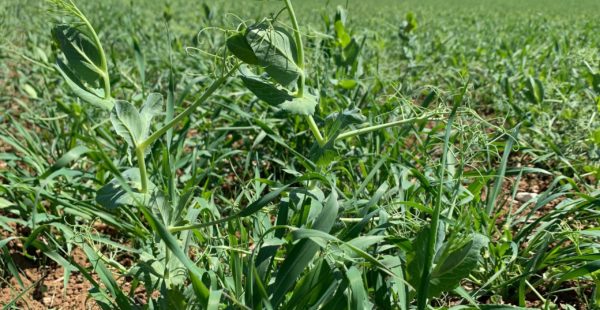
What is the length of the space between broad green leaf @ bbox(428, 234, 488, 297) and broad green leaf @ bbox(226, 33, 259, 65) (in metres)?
0.51

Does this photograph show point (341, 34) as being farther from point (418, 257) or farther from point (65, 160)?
point (418, 257)

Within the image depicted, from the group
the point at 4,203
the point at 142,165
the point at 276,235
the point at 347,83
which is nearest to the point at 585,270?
the point at 276,235

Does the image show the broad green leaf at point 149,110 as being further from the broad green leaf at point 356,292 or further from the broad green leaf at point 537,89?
→ the broad green leaf at point 537,89

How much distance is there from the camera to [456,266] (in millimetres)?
1048

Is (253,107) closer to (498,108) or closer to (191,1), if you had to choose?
(498,108)

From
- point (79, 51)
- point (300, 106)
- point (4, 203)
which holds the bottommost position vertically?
point (4, 203)

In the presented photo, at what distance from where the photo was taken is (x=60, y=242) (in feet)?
5.49

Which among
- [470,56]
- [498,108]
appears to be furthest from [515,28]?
[498,108]

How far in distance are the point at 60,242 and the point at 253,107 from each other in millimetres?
1126

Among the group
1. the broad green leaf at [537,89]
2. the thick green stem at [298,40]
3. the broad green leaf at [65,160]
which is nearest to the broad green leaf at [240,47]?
the thick green stem at [298,40]

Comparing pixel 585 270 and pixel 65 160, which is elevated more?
pixel 65 160

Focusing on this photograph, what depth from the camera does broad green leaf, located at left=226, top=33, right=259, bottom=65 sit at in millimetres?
1091

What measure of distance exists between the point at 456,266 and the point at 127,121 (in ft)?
2.23

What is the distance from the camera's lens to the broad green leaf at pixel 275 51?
111 centimetres
